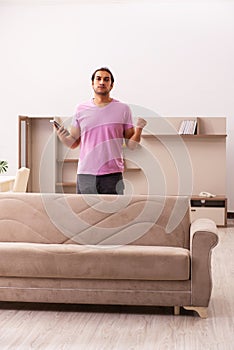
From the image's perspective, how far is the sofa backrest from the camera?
427cm

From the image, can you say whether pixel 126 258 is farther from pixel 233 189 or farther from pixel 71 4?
pixel 71 4

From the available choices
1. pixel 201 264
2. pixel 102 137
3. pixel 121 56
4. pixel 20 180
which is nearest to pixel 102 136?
pixel 102 137

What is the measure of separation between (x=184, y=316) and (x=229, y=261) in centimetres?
199

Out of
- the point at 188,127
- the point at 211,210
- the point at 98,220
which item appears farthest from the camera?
the point at 188,127

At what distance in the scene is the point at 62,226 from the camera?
4.31 meters

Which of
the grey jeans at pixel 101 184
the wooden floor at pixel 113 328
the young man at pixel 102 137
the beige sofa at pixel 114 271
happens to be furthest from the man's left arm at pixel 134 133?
the wooden floor at pixel 113 328

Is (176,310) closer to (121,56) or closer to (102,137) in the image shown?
(102,137)

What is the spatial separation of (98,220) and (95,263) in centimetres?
48

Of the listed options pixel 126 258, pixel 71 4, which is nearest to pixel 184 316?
pixel 126 258

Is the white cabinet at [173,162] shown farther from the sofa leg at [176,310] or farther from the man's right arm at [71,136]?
the sofa leg at [176,310]

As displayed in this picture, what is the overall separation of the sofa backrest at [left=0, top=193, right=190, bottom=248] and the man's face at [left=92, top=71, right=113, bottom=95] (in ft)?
2.38

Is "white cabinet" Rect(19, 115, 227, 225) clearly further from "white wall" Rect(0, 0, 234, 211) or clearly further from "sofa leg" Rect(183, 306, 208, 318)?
"sofa leg" Rect(183, 306, 208, 318)

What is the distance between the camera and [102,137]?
4457 mm

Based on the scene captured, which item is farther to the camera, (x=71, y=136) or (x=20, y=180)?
(x=20, y=180)
